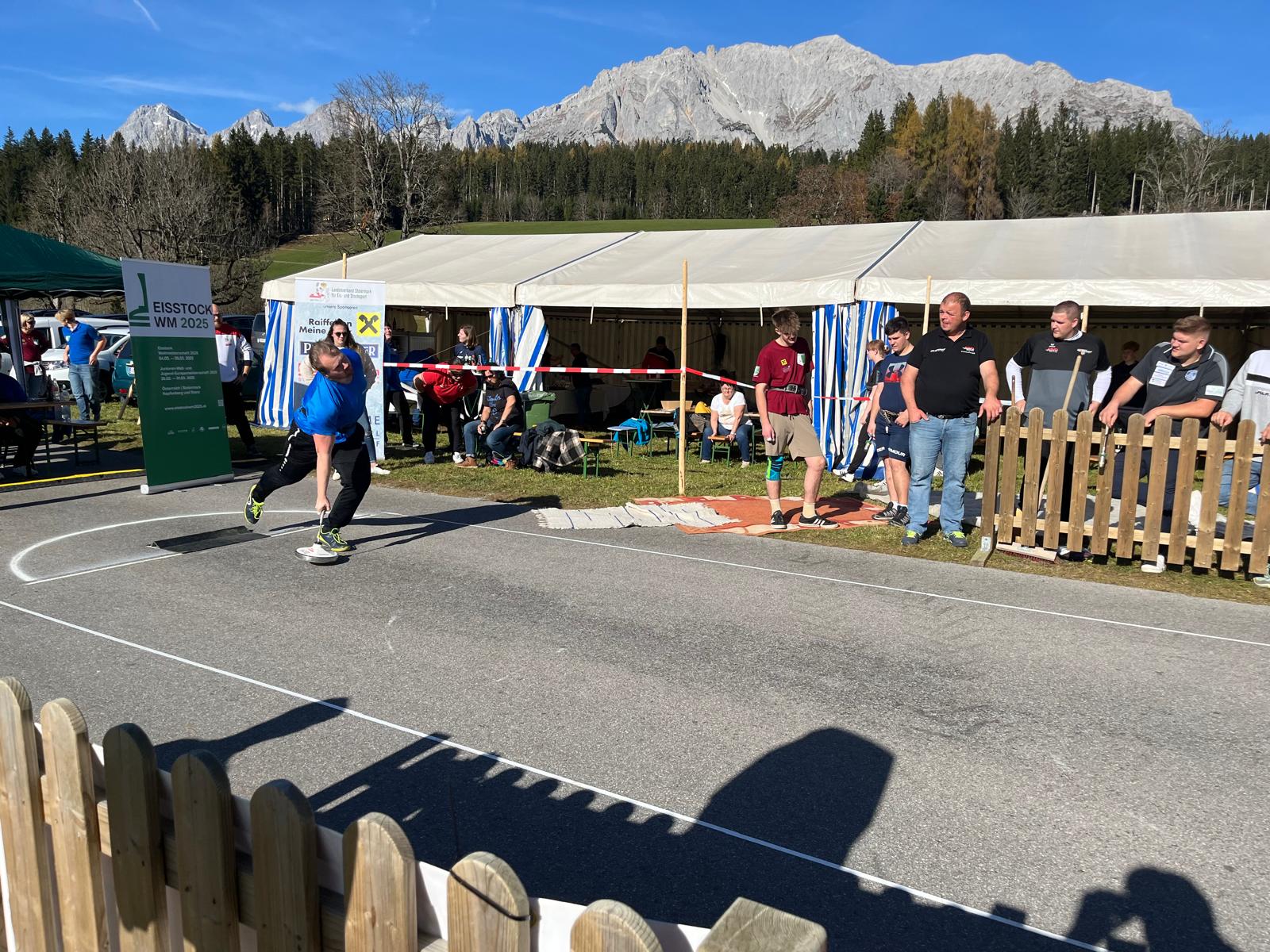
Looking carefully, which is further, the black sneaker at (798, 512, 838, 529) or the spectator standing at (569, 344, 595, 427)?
the spectator standing at (569, 344, 595, 427)

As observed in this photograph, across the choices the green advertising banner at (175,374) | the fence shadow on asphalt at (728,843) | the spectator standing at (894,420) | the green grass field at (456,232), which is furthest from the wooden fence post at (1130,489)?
the green grass field at (456,232)

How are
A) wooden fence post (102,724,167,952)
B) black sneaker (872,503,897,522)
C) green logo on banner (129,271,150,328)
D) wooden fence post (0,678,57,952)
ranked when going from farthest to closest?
1. green logo on banner (129,271,150,328)
2. black sneaker (872,503,897,522)
3. wooden fence post (0,678,57,952)
4. wooden fence post (102,724,167,952)

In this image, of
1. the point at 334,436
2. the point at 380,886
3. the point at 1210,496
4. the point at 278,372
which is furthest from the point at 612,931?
the point at 278,372

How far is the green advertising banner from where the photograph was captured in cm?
950

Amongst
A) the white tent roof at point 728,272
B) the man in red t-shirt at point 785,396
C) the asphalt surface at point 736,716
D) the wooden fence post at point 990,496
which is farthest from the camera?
the white tent roof at point 728,272

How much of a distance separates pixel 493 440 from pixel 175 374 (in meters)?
3.78

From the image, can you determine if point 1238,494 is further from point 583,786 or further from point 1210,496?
point 583,786

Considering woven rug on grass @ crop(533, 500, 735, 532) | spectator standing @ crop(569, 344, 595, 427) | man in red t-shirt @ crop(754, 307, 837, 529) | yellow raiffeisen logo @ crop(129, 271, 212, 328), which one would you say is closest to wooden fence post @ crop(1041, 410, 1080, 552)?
man in red t-shirt @ crop(754, 307, 837, 529)

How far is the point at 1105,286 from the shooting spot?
11531 millimetres

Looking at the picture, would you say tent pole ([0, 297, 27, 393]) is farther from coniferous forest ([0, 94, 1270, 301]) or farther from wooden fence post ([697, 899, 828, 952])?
coniferous forest ([0, 94, 1270, 301])

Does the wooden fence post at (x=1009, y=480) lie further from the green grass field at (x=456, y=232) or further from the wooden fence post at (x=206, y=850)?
the green grass field at (x=456, y=232)

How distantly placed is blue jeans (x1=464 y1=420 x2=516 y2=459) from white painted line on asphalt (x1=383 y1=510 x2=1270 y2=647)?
3129mm

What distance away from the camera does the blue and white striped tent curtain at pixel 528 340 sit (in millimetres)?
14242

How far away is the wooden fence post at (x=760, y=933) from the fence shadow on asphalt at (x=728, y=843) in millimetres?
1524
